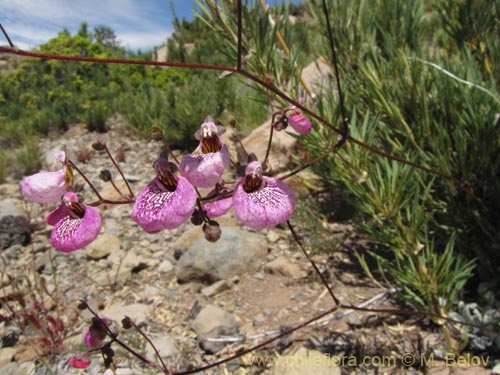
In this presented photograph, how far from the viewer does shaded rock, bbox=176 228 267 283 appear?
2629mm

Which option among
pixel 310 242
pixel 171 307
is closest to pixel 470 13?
pixel 310 242

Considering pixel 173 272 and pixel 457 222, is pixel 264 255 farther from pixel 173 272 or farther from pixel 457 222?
pixel 457 222

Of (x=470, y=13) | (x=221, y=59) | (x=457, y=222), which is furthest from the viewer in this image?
(x=221, y=59)

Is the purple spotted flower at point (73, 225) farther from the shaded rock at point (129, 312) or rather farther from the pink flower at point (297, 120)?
the shaded rock at point (129, 312)

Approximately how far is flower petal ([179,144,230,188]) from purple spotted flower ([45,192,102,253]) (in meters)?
0.28

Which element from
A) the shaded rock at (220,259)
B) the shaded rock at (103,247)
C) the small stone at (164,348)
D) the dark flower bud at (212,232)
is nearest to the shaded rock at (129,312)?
the small stone at (164,348)

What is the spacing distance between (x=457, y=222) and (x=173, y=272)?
196 centimetres

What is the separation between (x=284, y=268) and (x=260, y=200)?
187 cm

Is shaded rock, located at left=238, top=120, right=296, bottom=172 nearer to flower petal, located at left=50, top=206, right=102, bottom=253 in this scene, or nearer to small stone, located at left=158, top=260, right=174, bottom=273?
small stone, located at left=158, top=260, right=174, bottom=273

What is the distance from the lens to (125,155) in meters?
5.08

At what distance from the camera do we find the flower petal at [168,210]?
0.73 metres

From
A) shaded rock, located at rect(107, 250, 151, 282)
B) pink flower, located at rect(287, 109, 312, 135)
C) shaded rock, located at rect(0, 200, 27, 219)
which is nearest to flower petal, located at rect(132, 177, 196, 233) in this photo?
pink flower, located at rect(287, 109, 312, 135)

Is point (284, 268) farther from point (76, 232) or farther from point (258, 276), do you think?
point (76, 232)

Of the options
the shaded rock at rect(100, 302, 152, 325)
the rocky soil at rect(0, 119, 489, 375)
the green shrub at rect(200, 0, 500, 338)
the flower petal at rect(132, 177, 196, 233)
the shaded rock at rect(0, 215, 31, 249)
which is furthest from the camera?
the shaded rock at rect(0, 215, 31, 249)
